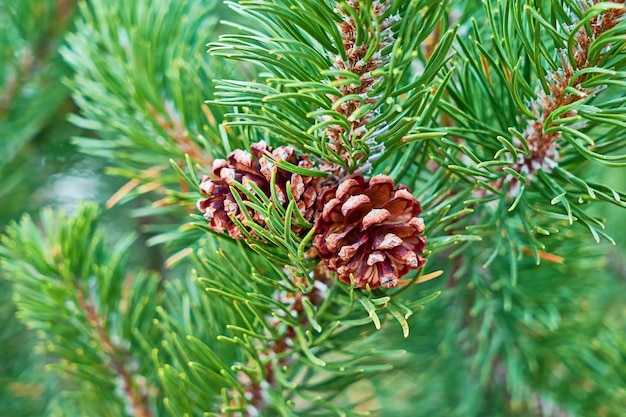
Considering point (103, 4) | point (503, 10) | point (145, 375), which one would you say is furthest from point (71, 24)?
point (503, 10)

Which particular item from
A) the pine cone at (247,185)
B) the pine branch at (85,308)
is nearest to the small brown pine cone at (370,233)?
the pine cone at (247,185)

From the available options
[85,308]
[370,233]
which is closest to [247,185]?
[370,233]

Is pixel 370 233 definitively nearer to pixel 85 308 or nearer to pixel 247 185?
pixel 247 185

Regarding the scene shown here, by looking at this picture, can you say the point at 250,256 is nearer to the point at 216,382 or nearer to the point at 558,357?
the point at 216,382

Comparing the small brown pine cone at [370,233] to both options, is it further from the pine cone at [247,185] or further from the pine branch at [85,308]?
the pine branch at [85,308]

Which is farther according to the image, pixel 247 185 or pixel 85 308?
pixel 85 308
